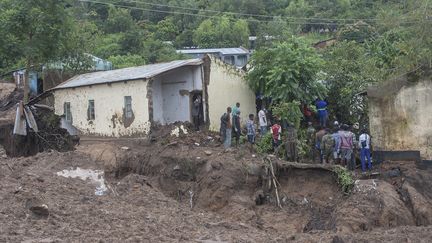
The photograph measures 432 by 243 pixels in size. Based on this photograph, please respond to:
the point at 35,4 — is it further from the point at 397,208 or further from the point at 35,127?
the point at 397,208

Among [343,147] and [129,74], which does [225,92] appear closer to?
[129,74]

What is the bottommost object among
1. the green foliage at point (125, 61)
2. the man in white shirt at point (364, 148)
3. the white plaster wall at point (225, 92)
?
the man in white shirt at point (364, 148)

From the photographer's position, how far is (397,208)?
1847cm

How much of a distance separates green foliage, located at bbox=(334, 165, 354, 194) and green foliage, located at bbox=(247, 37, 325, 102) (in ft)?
14.0

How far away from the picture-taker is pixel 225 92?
25.2 meters

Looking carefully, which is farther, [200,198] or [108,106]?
[108,106]

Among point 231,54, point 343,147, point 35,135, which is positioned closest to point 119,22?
point 231,54

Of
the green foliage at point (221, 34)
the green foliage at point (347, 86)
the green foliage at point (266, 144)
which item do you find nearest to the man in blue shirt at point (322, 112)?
the green foliage at point (347, 86)

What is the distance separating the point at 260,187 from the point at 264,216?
128 cm

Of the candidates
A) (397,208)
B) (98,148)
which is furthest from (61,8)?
(397,208)

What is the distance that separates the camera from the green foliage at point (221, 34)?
5800 cm

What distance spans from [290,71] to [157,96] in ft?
18.6

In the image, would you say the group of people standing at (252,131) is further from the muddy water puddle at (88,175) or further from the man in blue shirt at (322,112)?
the muddy water puddle at (88,175)

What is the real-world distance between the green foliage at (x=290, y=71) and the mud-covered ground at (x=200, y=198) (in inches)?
126
